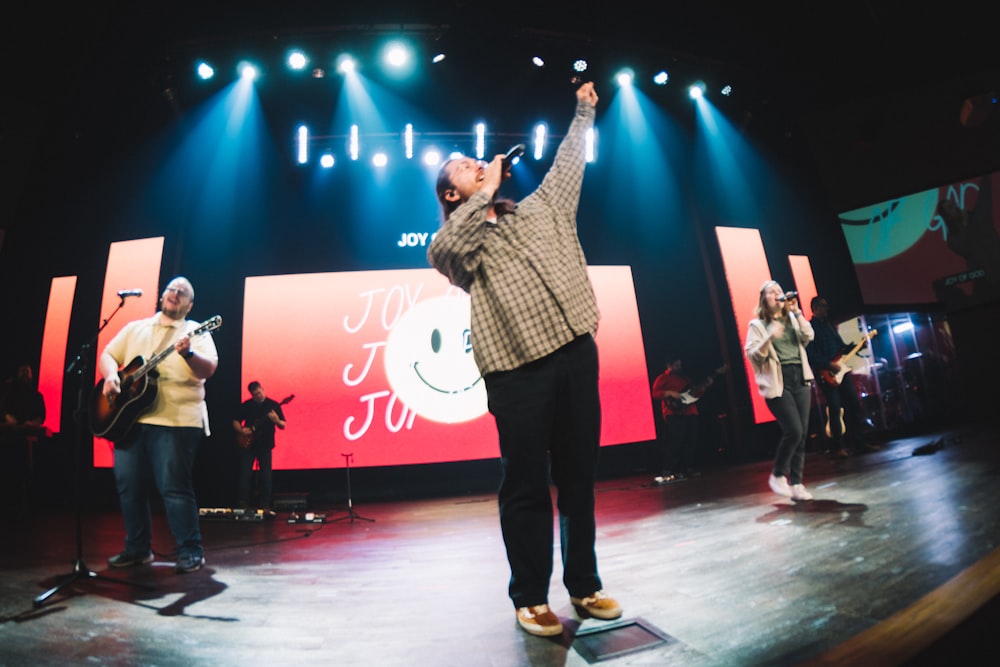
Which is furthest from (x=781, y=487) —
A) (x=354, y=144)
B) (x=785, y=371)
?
(x=354, y=144)

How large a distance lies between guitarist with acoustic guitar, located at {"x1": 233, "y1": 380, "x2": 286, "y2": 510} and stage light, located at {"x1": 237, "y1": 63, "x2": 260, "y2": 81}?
12.0ft

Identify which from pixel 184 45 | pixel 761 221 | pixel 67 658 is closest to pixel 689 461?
pixel 761 221

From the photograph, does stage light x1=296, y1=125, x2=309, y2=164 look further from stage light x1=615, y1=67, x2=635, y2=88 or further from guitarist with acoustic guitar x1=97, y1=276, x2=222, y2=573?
stage light x1=615, y1=67, x2=635, y2=88

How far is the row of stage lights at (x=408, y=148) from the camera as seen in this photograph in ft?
19.2

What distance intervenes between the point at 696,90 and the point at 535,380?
5792 mm

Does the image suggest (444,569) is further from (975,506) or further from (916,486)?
(916,486)

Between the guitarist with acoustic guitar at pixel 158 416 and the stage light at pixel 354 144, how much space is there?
3952mm

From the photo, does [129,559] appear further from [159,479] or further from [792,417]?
[792,417]

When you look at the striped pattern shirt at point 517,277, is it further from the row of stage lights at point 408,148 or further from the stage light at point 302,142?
the stage light at point 302,142

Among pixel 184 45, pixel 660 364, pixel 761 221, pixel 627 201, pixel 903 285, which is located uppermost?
pixel 184 45

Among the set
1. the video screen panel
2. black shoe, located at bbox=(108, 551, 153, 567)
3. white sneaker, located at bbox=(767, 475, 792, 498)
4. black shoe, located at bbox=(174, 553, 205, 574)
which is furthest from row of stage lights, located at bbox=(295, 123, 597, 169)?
black shoe, located at bbox=(174, 553, 205, 574)

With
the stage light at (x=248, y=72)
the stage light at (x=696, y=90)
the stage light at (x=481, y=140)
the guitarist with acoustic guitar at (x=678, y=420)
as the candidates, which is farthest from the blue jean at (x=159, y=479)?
the stage light at (x=696, y=90)

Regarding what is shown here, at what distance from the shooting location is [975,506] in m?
2.21

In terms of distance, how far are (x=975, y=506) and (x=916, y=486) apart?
2.48 ft
